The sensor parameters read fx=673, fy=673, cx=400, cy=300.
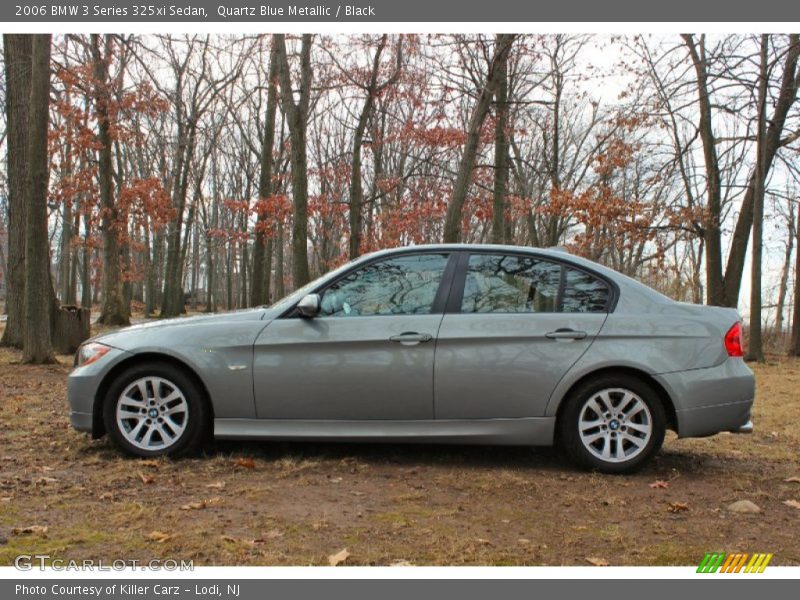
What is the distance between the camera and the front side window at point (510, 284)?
496cm

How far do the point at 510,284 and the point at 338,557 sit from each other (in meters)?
2.56

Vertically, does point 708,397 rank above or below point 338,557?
above

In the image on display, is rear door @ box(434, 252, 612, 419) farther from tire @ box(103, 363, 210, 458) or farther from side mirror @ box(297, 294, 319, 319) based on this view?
tire @ box(103, 363, 210, 458)

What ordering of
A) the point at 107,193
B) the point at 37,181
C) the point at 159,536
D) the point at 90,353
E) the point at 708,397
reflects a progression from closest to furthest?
the point at 159,536 < the point at 708,397 < the point at 90,353 < the point at 37,181 < the point at 107,193

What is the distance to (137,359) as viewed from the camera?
5008mm

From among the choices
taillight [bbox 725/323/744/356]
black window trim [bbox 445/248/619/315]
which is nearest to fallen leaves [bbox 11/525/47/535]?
black window trim [bbox 445/248/619/315]

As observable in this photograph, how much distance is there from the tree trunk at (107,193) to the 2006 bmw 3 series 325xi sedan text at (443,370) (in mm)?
13200

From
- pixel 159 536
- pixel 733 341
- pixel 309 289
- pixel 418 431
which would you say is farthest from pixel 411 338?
pixel 733 341

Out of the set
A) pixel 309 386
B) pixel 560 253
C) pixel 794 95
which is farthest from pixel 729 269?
pixel 309 386

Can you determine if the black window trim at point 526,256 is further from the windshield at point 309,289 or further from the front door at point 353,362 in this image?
the windshield at point 309,289

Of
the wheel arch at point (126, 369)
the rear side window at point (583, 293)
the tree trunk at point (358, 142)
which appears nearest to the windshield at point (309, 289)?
the wheel arch at point (126, 369)

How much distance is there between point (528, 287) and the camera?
502 centimetres

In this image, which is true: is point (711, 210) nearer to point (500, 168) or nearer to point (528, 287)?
point (500, 168)

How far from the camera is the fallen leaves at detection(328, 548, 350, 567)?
3.08 metres
